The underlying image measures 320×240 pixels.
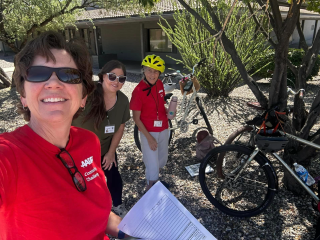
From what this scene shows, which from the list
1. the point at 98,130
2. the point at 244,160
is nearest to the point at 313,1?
the point at 244,160

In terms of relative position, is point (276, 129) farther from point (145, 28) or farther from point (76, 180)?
point (145, 28)

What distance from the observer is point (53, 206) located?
3.10ft

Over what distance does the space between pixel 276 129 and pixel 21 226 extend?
2.45 metres

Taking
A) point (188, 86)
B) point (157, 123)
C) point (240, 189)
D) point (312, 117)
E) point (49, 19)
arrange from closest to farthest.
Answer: point (312, 117)
point (157, 123)
point (240, 189)
point (188, 86)
point (49, 19)

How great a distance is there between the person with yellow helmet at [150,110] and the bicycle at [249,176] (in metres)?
0.64

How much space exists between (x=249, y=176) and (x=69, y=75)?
294 centimetres

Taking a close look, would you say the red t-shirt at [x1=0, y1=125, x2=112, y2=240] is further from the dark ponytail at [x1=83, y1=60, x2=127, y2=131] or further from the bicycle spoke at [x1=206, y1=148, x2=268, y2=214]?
the bicycle spoke at [x1=206, y1=148, x2=268, y2=214]

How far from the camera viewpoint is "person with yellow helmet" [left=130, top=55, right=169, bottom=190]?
271cm

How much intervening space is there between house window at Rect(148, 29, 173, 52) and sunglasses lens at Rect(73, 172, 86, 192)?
1399cm

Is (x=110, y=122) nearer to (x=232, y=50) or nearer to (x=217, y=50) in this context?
(x=232, y=50)

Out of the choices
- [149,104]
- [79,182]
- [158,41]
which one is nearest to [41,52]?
[79,182]

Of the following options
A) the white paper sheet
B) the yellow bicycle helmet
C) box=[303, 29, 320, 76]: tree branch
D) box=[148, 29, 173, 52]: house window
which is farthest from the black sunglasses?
box=[148, 29, 173, 52]: house window

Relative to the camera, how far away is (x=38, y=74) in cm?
101

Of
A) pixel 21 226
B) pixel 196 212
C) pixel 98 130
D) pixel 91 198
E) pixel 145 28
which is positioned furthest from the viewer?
pixel 145 28
